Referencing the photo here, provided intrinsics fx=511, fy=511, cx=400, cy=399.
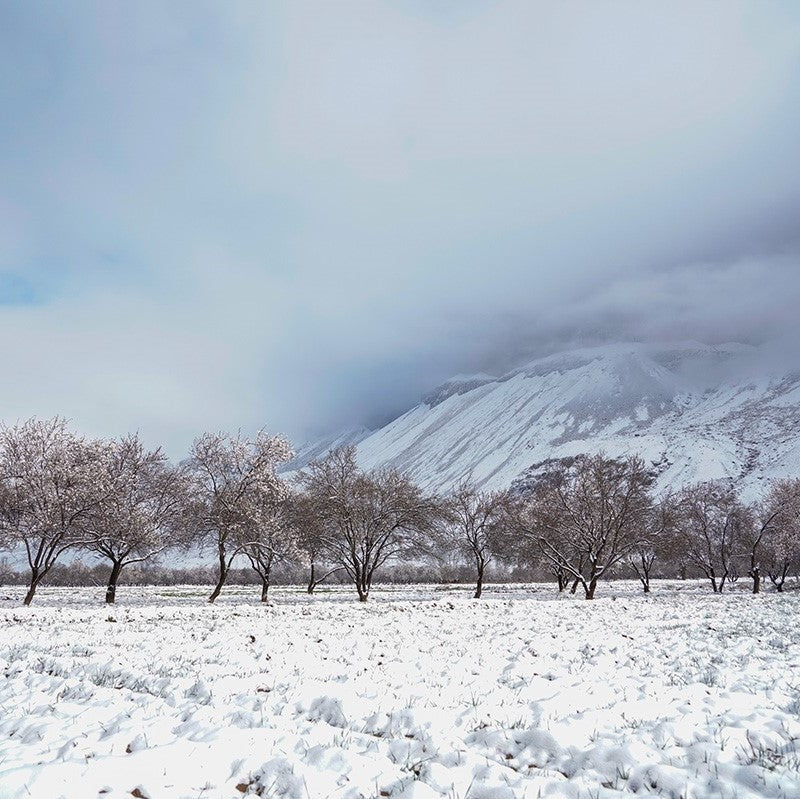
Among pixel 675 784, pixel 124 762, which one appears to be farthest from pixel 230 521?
pixel 675 784

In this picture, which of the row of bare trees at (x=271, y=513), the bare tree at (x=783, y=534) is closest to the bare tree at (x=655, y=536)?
the row of bare trees at (x=271, y=513)

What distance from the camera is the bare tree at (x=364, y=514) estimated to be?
3925 centimetres

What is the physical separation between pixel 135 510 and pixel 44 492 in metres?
5.94

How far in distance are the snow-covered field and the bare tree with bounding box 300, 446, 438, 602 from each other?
25.3 meters

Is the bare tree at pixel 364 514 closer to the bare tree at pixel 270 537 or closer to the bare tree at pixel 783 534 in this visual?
the bare tree at pixel 270 537

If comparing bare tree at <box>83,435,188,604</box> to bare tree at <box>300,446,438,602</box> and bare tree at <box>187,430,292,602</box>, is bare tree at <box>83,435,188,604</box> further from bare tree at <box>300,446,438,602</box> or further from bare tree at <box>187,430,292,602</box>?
bare tree at <box>300,446,438,602</box>

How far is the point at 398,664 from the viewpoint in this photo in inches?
430

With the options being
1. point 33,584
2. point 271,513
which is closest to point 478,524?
point 271,513

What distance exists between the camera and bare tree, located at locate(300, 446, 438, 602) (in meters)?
39.2

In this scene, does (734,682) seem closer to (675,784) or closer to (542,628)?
(675,784)

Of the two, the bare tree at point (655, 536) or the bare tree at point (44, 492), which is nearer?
the bare tree at point (44, 492)

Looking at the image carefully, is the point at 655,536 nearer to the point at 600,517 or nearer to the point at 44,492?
the point at 600,517

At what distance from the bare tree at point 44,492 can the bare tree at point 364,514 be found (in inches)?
609

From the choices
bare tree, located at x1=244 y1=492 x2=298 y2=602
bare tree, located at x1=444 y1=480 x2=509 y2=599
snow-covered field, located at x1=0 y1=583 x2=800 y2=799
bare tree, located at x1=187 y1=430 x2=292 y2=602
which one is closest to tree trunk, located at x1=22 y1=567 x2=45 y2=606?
bare tree, located at x1=187 y1=430 x2=292 y2=602
